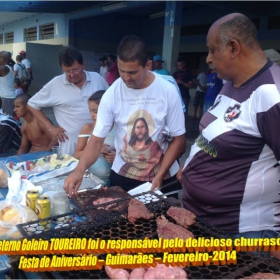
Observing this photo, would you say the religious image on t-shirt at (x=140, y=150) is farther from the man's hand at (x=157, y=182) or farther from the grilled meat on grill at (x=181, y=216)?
the grilled meat on grill at (x=181, y=216)

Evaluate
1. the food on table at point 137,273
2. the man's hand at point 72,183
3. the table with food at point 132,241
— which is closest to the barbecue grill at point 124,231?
the table with food at point 132,241

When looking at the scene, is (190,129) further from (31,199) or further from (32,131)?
(31,199)

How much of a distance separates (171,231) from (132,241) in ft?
0.64

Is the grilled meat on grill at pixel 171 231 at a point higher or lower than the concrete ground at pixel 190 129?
higher

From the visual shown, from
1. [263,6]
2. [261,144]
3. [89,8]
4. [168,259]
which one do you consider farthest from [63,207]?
[89,8]

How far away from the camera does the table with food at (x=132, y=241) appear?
1164mm

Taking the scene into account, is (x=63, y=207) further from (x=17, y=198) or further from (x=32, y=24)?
(x=32, y=24)

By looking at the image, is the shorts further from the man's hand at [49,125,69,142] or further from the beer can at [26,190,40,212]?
the beer can at [26,190,40,212]

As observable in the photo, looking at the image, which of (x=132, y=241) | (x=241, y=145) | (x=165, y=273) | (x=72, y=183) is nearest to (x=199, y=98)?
(x=72, y=183)

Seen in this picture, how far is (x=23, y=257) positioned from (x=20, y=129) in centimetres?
307

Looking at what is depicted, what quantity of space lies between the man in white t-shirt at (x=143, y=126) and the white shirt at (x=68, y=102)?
3.08ft

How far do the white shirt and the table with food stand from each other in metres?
1.42

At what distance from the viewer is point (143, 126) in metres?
2.23

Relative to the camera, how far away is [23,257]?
1.21 meters
